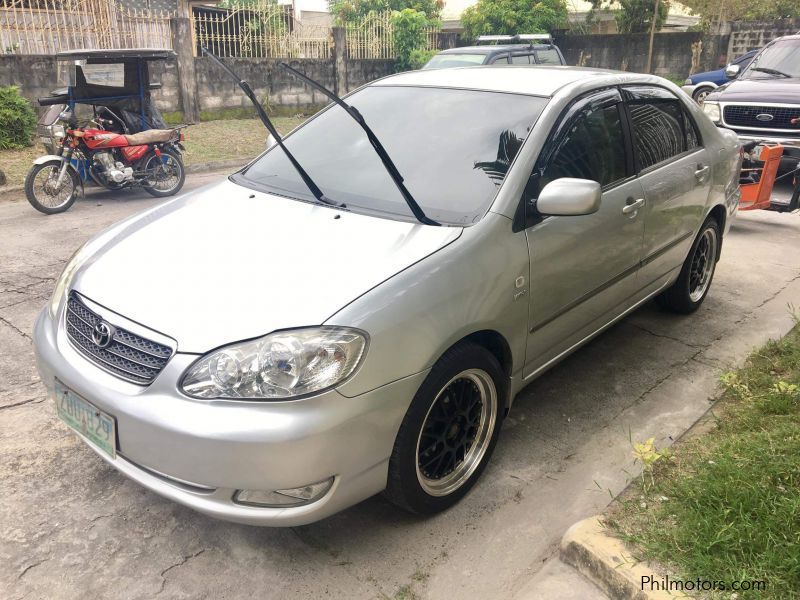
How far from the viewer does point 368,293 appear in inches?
96.0

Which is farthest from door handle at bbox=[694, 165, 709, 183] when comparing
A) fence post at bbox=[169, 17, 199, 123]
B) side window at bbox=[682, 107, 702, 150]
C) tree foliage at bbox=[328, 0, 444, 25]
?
tree foliage at bbox=[328, 0, 444, 25]

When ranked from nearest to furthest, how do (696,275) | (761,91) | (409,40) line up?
(696,275) → (761,91) → (409,40)

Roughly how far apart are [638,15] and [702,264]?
1924 cm

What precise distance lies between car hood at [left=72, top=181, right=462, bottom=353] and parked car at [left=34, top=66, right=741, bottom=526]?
1 cm

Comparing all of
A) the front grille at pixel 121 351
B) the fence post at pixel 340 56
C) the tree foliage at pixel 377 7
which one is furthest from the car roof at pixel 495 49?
the tree foliage at pixel 377 7

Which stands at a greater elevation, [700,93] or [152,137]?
[700,93]

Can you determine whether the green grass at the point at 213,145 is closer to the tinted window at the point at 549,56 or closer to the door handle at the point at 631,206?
the tinted window at the point at 549,56

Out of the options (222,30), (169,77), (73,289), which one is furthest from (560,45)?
(73,289)

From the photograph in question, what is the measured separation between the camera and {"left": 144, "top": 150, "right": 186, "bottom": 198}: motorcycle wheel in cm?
859

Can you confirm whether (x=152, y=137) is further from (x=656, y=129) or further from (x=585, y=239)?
(x=585, y=239)

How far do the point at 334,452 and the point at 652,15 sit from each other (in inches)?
892

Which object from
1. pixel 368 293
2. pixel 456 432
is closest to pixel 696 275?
pixel 456 432

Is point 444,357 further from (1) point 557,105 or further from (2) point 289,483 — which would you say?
(1) point 557,105

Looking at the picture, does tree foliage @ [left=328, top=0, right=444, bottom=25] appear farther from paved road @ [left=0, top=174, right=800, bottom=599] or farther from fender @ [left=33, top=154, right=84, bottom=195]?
paved road @ [left=0, top=174, right=800, bottom=599]
